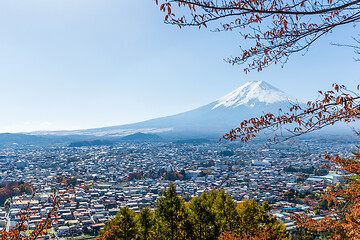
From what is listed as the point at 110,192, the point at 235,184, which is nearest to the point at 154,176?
the point at 110,192

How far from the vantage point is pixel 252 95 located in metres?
161

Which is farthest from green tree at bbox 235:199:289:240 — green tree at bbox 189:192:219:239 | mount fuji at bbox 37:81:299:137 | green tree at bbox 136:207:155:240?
mount fuji at bbox 37:81:299:137

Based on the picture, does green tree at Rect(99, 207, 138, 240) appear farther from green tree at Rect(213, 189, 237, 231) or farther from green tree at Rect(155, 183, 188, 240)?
green tree at Rect(213, 189, 237, 231)

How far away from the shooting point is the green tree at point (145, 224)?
25.8 ft

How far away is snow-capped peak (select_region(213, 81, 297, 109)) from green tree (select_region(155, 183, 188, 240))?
142979mm

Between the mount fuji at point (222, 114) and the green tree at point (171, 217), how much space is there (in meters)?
105

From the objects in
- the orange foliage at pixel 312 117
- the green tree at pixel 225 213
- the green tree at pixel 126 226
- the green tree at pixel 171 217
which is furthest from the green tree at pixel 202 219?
the orange foliage at pixel 312 117

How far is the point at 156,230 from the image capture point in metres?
8.46

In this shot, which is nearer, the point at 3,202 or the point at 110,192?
the point at 3,202

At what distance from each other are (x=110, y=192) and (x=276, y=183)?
20683mm

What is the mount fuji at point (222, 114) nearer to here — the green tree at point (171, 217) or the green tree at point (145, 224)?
the green tree at point (171, 217)

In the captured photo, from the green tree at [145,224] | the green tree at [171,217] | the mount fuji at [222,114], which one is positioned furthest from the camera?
the mount fuji at [222,114]

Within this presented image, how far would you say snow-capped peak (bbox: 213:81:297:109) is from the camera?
148650 millimetres

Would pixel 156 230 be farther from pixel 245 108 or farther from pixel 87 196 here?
pixel 245 108
